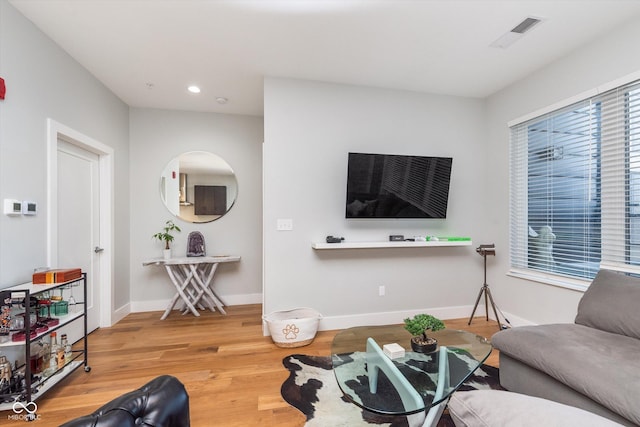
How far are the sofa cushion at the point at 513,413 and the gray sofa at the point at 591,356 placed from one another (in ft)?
2.58

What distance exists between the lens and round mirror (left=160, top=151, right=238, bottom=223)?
13.2 feet

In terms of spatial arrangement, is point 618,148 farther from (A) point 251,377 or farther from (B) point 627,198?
(A) point 251,377

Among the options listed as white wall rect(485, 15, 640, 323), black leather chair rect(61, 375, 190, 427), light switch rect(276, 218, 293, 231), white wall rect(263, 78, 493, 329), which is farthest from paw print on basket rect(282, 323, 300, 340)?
white wall rect(485, 15, 640, 323)

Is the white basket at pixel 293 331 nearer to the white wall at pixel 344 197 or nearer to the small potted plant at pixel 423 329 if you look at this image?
the white wall at pixel 344 197

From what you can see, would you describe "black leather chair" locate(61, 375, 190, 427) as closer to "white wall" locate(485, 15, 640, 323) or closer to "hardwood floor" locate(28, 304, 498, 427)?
"hardwood floor" locate(28, 304, 498, 427)

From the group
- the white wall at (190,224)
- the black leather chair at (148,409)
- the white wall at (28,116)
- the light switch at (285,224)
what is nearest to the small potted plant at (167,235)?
the white wall at (190,224)

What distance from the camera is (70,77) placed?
105 inches

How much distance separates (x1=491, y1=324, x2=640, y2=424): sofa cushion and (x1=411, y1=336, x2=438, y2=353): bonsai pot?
0.52m

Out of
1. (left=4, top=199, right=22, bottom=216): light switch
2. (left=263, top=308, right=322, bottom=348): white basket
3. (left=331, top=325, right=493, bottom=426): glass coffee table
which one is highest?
(left=4, top=199, right=22, bottom=216): light switch

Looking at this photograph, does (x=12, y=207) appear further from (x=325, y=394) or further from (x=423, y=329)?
(x=423, y=329)

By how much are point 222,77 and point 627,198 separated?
383 centimetres

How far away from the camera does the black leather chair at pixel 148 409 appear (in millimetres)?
778

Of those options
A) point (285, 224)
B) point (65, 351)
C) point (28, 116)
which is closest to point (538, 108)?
point (285, 224)

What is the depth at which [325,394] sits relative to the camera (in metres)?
2.01
